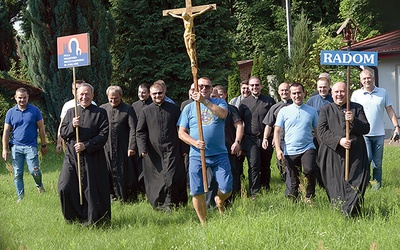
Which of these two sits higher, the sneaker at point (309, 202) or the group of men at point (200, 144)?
the group of men at point (200, 144)

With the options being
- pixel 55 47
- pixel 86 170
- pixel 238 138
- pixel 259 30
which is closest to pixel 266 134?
pixel 238 138

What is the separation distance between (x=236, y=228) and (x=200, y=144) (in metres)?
1.16

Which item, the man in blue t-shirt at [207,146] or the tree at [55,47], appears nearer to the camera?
the man in blue t-shirt at [207,146]

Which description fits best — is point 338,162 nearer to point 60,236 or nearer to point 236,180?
point 236,180

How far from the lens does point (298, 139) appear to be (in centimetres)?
828

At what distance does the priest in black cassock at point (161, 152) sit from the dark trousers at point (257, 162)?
132cm

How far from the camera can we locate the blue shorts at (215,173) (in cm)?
692

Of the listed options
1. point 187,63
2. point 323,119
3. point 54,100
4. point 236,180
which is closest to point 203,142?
point 323,119

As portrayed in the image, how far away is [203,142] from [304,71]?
20.6m

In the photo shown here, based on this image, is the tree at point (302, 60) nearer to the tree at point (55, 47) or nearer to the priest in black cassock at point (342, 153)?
the tree at point (55, 47)

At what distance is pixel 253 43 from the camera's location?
39.8 metres

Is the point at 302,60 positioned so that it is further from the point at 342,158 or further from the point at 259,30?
the point at 342,158

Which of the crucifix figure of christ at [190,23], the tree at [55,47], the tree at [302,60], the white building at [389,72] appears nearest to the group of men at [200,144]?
the crucifix figure of christ at [190,23]

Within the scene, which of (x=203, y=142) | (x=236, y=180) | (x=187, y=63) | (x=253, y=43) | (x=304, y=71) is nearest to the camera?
(x=203, y=142)
